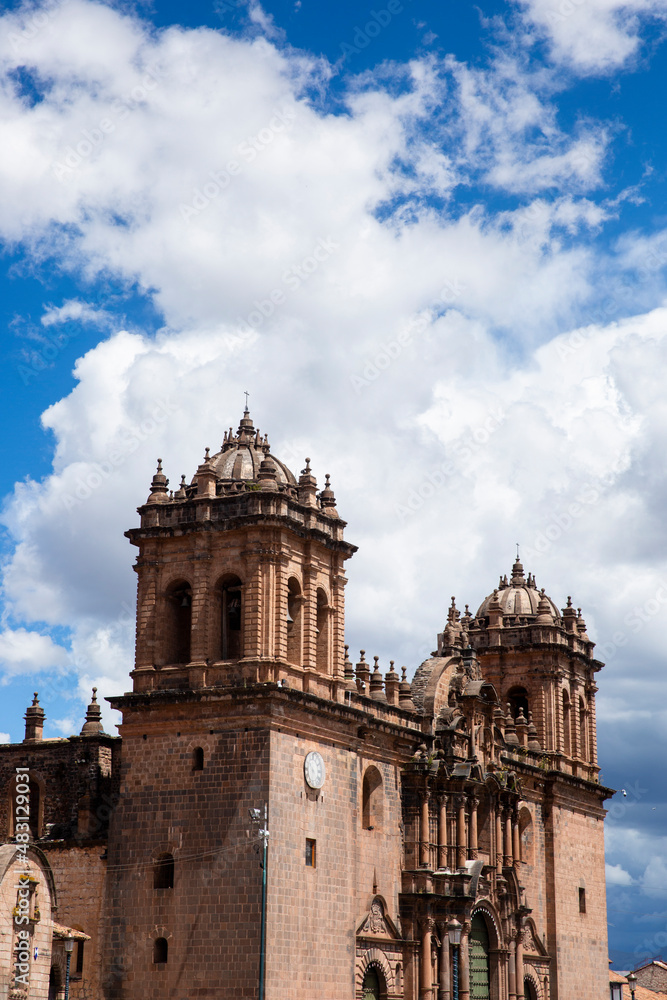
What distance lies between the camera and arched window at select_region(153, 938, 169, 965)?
40.7 metres

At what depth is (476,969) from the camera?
53188 mm

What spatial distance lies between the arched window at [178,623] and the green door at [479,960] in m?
16.8

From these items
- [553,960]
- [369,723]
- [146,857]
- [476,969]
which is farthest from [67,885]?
[553,960]

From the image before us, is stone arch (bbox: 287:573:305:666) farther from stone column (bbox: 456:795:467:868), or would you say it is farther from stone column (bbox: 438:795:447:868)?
stone column (bbox: 456:795:467:868)

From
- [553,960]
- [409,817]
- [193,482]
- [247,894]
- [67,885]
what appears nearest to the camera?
[247,894]

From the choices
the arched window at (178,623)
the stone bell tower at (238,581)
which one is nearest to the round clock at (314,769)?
the stone bell tower at (238,581)

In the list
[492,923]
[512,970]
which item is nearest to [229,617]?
[492,923]

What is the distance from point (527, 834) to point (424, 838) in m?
12.3

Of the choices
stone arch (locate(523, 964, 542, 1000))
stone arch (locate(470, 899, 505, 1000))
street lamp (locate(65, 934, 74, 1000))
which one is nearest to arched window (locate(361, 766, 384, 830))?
stone arch (locate(470, 899, 505, 1000))

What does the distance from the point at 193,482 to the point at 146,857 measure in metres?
12.1

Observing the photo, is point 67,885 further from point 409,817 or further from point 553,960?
point 553,960

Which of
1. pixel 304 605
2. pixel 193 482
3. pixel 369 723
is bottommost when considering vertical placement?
A: pixel 369 723

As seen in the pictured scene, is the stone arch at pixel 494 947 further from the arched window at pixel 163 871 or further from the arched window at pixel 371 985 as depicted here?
the arched window at pixel 163 871

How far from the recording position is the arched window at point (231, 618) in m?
43.6
